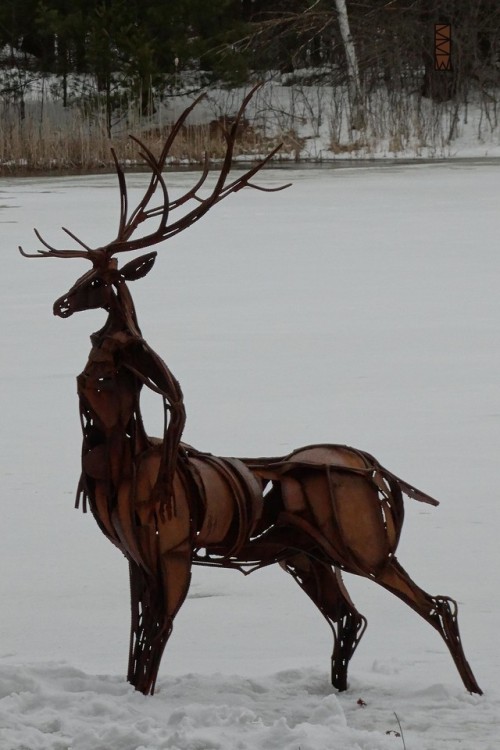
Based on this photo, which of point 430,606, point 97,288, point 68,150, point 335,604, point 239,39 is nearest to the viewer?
point 97,288

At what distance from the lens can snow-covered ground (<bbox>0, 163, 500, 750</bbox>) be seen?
2.41 metres

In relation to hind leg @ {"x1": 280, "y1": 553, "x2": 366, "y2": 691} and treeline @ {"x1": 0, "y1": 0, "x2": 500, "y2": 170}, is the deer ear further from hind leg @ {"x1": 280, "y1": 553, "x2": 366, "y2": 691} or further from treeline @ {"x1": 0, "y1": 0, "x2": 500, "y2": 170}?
treeline @ {"x1": 0, "y1": 0, "x2": 500, "y2": 170}

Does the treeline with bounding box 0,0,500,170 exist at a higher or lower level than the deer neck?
higher

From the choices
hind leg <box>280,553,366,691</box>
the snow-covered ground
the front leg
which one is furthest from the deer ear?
the snow-covered ground

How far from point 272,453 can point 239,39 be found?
22604mm

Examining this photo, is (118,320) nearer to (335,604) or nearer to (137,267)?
(137,267)

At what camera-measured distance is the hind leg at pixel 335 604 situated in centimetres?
256

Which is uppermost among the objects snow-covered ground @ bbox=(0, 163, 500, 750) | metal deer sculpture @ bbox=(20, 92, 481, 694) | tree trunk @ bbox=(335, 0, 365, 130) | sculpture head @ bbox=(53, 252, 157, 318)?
tree trunk @ bbox=(335, 0, 365, 130)

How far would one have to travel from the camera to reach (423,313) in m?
7.52

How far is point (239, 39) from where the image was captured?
26.1 m

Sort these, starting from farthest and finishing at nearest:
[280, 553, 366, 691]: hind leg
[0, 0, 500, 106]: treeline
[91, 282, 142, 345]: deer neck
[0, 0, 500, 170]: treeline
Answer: [0, 0, 500, 106]: treeline, [0, 0, 500, 170]: treeline, [280, 553, 366, 691]: hind leg, [91, 282, 142, 345]: deer neck

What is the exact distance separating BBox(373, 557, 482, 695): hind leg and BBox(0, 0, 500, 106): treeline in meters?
22.0

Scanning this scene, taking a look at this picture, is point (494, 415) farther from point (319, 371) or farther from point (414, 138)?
point (414, 138)

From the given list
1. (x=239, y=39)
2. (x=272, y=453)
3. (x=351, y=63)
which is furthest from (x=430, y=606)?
(x=239, y=39)
